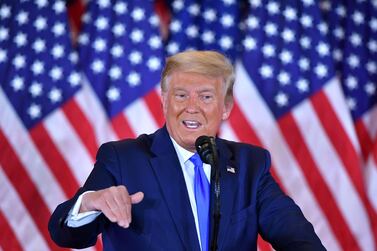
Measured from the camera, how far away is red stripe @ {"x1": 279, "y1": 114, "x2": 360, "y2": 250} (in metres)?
4.16

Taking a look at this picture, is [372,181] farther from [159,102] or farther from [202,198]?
[202,198]

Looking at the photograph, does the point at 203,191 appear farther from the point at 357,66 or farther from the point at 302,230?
the point at 357,66

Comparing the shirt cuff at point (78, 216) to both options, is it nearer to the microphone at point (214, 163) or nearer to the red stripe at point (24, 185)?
the microphone at point (214, 163)

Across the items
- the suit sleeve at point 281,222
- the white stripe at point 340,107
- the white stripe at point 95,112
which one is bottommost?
the white stripe at point 340,107

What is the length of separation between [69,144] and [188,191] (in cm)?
189

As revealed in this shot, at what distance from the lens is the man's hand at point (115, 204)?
177 cm

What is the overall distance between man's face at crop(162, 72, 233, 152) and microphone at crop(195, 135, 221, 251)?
1.51ft

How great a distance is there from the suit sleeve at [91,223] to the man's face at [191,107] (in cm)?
24

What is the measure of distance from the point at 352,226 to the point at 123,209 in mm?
2697

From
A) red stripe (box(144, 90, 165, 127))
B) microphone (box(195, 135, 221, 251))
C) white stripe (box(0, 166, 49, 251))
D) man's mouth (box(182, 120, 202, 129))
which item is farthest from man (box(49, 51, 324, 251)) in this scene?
white stripe (box(0, 166, 49, 251))

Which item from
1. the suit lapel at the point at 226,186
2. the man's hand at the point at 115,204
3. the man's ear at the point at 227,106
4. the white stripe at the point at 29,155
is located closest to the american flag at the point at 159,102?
the white stripe at the point at 29,155

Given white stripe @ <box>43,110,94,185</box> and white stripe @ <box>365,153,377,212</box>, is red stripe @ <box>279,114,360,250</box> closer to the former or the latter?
white stripe @ <box>365,153,377,212</box>

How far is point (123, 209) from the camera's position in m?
1.77

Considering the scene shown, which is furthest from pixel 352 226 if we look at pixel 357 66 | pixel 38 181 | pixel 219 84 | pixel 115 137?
pixel 219 84
